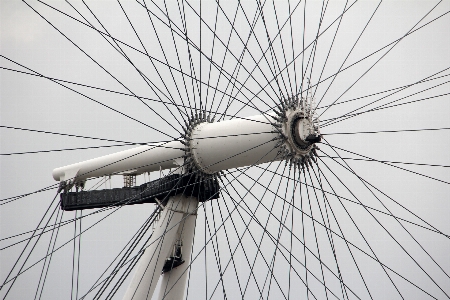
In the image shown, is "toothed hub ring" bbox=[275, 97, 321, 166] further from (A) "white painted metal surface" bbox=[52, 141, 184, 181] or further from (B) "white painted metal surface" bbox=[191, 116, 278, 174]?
(A) "white painted metal surface" bbox=[52, 141, 184, 181]

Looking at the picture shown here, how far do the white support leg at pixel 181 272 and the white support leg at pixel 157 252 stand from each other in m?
0.31

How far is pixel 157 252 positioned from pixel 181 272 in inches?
49.7

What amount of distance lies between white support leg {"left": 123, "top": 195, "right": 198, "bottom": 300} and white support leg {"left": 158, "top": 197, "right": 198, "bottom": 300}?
1.03ft

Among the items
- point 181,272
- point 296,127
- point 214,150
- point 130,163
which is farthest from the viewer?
point 130,163

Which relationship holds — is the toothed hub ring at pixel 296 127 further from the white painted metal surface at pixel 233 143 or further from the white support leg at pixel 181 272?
the white support leg at pixel 181 272

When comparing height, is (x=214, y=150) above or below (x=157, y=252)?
above

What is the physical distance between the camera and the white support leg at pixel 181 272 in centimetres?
1748

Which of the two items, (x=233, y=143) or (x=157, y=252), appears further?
(x=157, y=252)

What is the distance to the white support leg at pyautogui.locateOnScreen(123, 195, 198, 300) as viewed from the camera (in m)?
16.7

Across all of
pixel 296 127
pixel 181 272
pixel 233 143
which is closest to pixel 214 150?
pixel 233 143

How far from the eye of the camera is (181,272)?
17812 millimetres

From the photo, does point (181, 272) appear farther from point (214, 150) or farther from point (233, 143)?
point (233, 143)

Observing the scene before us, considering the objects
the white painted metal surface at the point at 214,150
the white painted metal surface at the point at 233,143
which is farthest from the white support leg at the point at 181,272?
the white painted metal surface at the point at 233,143

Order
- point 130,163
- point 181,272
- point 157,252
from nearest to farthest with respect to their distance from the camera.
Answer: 1. point 157,252
2. point 181,272
3. point 130,163
